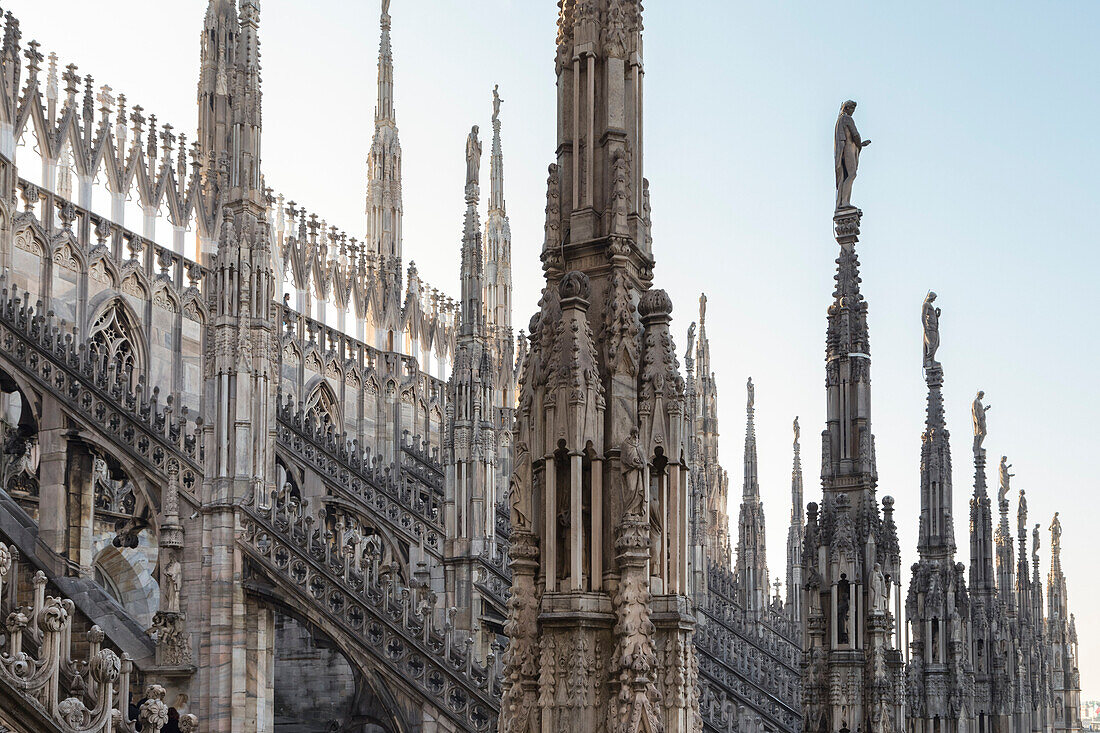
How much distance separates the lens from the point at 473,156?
23484mm

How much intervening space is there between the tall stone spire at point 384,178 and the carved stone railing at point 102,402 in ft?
52.8

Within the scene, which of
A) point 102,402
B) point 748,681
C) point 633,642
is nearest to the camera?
point 633,642

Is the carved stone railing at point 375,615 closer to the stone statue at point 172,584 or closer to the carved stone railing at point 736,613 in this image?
the stone statue at point 172,584

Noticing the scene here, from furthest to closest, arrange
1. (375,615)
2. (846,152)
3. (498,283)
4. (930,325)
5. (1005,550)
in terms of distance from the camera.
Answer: (498,283)
(1005,550)
(930,325)
(375,615)
(846,152)

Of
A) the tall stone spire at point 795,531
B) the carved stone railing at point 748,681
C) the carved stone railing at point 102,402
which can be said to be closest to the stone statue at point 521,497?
the carved stone railing at point 102,402

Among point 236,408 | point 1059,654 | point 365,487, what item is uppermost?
point 236,408

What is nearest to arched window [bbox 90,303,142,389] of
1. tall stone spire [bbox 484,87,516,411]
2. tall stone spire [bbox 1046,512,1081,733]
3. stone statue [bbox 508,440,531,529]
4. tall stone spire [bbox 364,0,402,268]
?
tall stone spire [bbox 364,0,402,268]

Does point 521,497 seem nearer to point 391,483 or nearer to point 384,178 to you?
point 391,483

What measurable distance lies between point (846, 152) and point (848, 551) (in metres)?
3.64

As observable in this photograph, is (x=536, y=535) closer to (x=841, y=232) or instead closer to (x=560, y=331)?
(x=560, y=331)

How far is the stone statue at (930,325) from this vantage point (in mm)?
17422

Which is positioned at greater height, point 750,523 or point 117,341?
point 117,341

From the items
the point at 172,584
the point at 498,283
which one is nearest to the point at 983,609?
the point at 172,584

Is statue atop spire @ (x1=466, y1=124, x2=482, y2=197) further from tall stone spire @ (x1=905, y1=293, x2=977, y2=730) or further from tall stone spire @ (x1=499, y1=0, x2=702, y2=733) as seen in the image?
tall stone spire @ (x1=499, y1=0, x2=702, y2=733)
